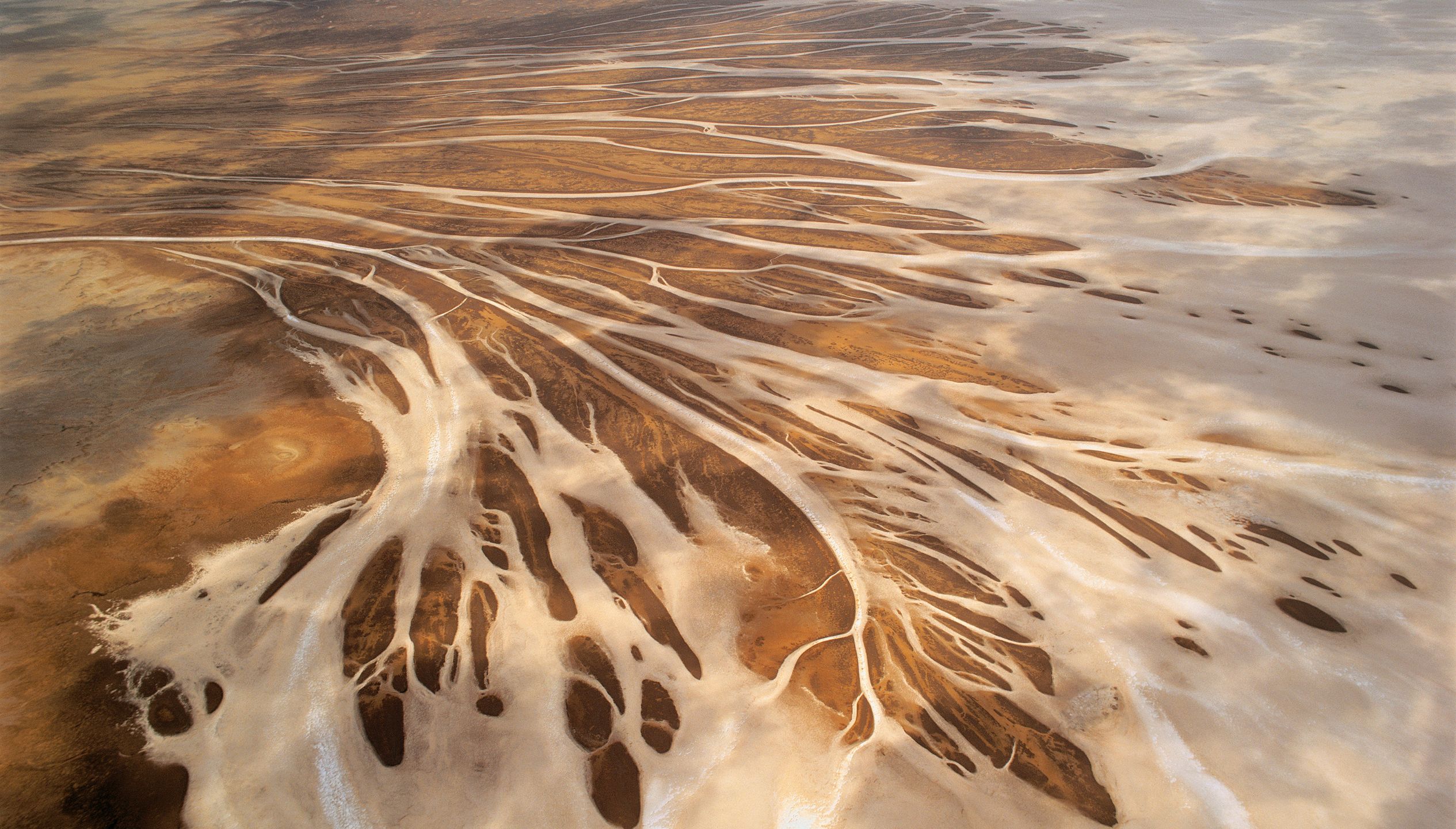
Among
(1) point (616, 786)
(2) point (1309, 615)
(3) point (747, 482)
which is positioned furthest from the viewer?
(3) point (747, 482)

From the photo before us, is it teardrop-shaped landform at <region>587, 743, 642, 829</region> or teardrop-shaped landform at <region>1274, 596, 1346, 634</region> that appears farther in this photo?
teardrop-shaped landform at <region>1274, 596, 1346, 634</region>

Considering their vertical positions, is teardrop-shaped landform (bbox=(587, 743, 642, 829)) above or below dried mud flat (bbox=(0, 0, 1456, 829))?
below

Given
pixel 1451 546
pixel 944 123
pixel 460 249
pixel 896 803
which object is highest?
pixel 944 123

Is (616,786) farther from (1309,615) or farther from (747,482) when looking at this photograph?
(1309,615)

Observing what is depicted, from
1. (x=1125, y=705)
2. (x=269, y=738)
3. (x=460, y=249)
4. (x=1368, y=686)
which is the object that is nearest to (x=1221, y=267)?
(x=1368, y=686)

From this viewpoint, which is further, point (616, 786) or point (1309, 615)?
point (1309, 615)

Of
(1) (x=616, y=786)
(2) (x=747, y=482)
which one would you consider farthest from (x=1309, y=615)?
(1) (x=616, y=786)

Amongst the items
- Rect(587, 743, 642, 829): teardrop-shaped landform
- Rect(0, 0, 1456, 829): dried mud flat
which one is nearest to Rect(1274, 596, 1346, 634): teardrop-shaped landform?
Rect(0, 0, 1456, 829): dried mud flat

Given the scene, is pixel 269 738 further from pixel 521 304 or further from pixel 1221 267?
pixel 1221 267

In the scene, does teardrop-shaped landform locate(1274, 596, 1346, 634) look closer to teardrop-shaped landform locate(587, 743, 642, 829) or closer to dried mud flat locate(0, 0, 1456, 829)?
dried mud flat locate(0, 0, 1456, 829)
